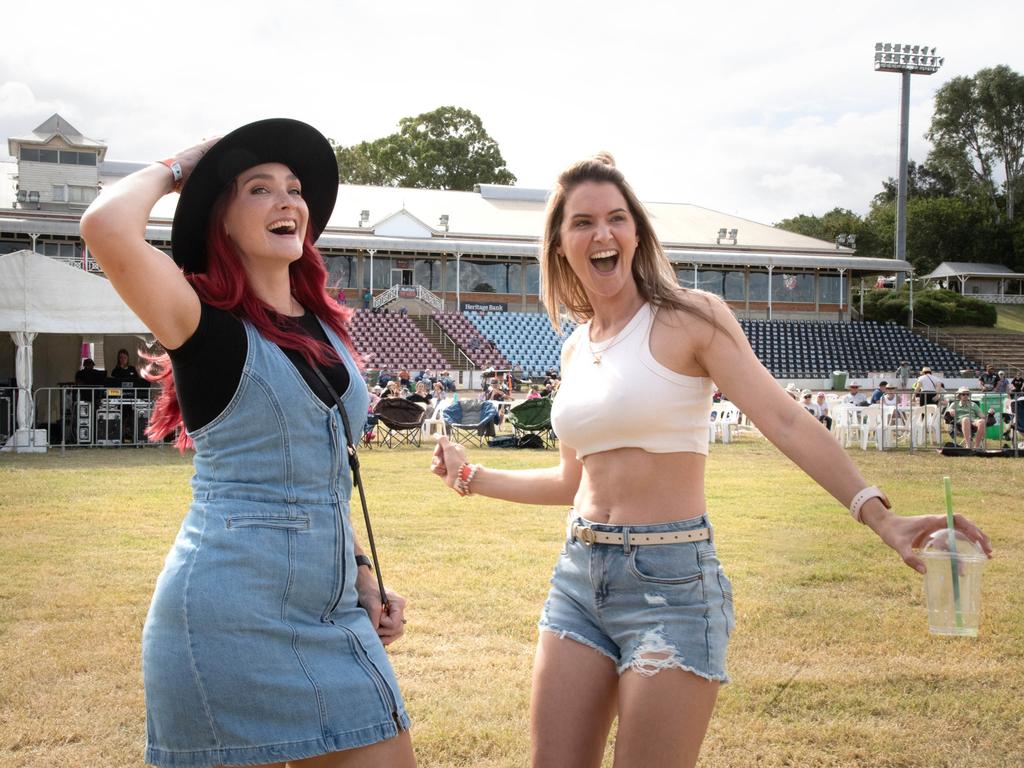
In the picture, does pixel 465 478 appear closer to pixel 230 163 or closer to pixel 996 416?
pixel 230 163

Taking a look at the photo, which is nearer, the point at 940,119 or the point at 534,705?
the point at 534,705

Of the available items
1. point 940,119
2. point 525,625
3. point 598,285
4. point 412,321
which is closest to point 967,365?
point 412,321

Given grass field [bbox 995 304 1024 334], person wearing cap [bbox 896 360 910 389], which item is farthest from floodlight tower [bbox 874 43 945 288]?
person wearing cap [bbox 896 360 910 389]

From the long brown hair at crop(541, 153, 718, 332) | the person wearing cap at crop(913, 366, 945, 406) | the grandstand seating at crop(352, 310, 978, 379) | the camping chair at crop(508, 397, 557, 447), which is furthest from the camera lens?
the grandstand seating at crop(352, 310, 978, 379)

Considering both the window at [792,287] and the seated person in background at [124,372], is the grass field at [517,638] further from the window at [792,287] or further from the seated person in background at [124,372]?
the window at [792,287]

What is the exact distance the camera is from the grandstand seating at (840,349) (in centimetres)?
4300

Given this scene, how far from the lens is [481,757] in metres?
4.07

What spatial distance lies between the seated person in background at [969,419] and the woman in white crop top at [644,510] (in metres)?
16.0

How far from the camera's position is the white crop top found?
2520 millimetres

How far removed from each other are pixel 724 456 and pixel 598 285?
48.4 ft

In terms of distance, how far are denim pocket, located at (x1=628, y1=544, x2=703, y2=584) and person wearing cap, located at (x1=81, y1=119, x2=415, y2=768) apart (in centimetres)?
66

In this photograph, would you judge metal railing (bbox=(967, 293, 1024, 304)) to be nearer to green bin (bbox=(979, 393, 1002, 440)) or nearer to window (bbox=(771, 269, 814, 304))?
window (bbox=(771, 269, 814, 304))

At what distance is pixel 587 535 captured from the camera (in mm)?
2574

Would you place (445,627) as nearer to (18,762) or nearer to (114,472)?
(18,762)
